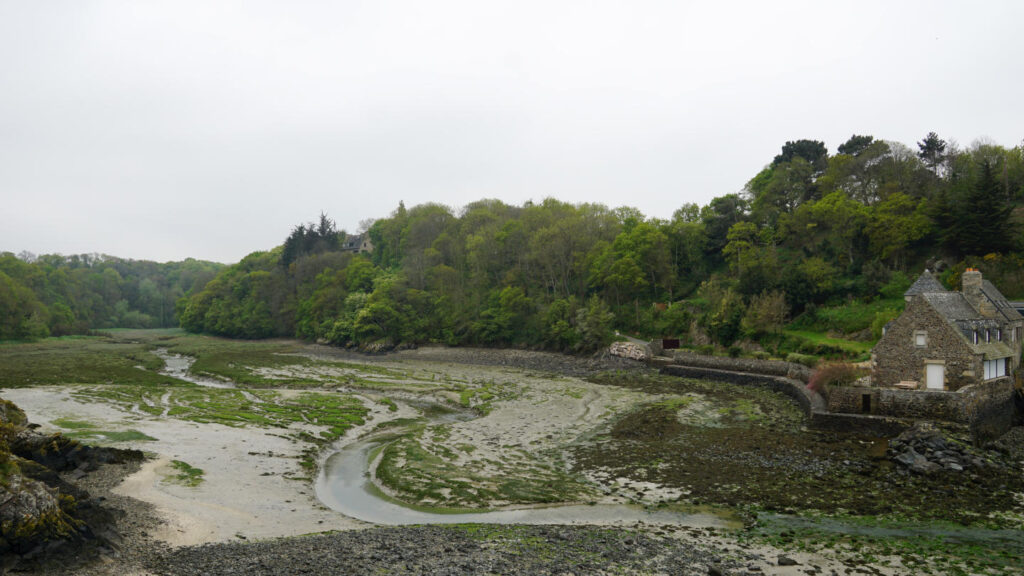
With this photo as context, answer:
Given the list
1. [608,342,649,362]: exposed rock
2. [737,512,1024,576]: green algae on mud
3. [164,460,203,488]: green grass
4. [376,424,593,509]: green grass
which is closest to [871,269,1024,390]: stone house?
[737,512,1024,576]: green algae on mud

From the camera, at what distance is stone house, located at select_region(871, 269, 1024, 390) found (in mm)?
26250

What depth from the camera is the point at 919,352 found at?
2741 centimetres

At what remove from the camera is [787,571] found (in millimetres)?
12422

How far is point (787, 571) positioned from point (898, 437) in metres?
14.5

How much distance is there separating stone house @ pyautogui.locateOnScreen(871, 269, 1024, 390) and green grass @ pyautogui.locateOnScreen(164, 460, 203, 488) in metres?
32.9

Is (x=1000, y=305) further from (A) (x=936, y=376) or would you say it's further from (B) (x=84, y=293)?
(B) (x=84, y=293)

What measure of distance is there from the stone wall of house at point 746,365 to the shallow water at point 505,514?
25.1 metres

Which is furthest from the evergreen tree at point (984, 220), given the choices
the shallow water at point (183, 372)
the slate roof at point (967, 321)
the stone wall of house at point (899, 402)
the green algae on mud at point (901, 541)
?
the shallow water at point (183, 372)

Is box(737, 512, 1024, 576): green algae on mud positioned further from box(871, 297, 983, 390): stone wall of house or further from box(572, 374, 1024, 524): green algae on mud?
box(871, 297, 983, 390): stone wall of house

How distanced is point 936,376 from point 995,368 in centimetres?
381

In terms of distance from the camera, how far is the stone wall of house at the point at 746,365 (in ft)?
128

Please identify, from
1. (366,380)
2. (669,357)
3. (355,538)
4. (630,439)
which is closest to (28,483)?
(355,538)

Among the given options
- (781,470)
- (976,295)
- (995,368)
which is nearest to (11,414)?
(781,470)

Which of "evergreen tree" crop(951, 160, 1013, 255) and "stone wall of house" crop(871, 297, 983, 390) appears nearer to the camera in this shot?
"stone wall of house" crop(871, 297, 983, 390)
